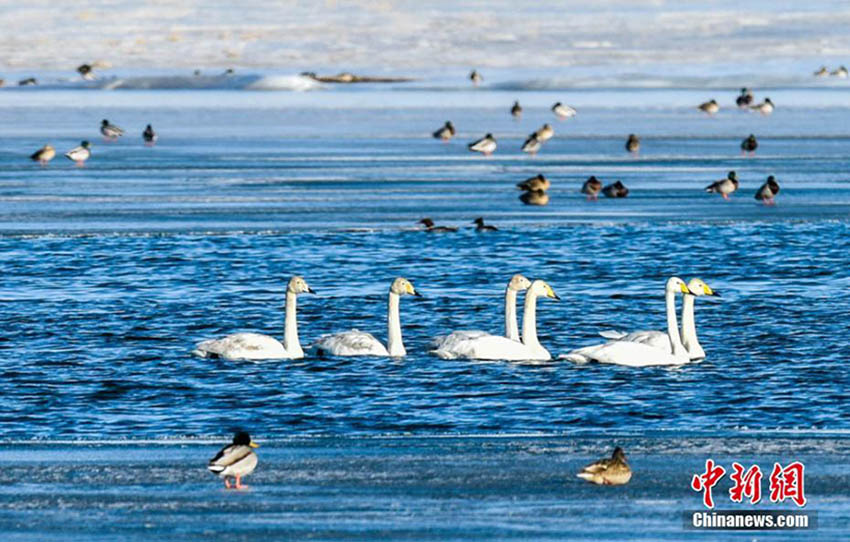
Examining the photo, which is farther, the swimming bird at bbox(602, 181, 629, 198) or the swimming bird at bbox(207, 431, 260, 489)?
the swimming bird at bbox(602, 181, 629, 198)

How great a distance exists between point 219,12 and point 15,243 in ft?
218

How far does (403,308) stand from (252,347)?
3551 mm

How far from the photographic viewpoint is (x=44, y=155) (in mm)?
34469

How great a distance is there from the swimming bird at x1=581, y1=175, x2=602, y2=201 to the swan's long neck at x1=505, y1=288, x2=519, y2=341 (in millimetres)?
12289

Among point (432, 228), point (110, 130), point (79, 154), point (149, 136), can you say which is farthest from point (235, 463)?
point (110, 130)

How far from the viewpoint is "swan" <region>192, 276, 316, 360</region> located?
15.0 meters

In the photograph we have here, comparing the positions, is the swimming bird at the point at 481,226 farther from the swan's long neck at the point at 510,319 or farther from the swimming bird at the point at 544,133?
the swimming bird at the point at 544,133

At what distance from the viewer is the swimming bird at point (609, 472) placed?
9961mm

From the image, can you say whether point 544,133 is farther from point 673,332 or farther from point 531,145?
point 673,332

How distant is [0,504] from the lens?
32.1ft

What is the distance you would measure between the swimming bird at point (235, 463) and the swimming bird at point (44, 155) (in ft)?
81.4

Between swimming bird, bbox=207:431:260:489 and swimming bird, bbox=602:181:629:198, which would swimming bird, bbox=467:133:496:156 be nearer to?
swimming bird, bbox=602:181:629:198

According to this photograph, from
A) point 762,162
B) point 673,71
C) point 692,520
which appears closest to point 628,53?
point 673,71

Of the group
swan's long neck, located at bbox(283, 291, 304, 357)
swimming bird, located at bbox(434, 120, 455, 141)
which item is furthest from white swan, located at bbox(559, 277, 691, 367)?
swimming bird, located at bbox(434, 120, 455, 141)
